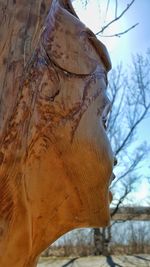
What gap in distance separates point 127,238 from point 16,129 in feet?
30.9

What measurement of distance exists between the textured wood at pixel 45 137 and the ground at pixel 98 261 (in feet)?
23.6

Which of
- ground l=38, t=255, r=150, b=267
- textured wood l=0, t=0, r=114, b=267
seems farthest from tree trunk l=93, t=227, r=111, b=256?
textured wood l=0, t=0, r=114, b=267

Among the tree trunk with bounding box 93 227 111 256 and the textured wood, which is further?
the tree trunk with bounding box 93 227 111 256

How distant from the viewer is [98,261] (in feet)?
26.5

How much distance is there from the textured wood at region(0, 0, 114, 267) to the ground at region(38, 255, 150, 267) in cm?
718

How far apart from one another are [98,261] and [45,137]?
7.98m

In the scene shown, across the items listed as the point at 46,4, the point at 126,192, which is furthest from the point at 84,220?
the point at 126,192

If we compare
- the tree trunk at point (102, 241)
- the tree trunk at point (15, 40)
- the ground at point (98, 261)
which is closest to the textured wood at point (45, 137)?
the tree trunk at point (15, 40)

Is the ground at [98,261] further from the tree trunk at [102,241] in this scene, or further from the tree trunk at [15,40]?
the tree trunk at [15,40]

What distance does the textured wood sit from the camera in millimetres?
492

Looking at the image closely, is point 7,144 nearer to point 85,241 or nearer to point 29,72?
point 29,72

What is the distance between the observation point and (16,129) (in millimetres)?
495

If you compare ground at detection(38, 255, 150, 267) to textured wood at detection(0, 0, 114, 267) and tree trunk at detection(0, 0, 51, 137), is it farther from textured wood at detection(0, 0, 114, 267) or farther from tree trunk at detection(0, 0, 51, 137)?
tree trunk at detection(0, 0, 51, 137)

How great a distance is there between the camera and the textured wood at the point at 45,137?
0.49m
